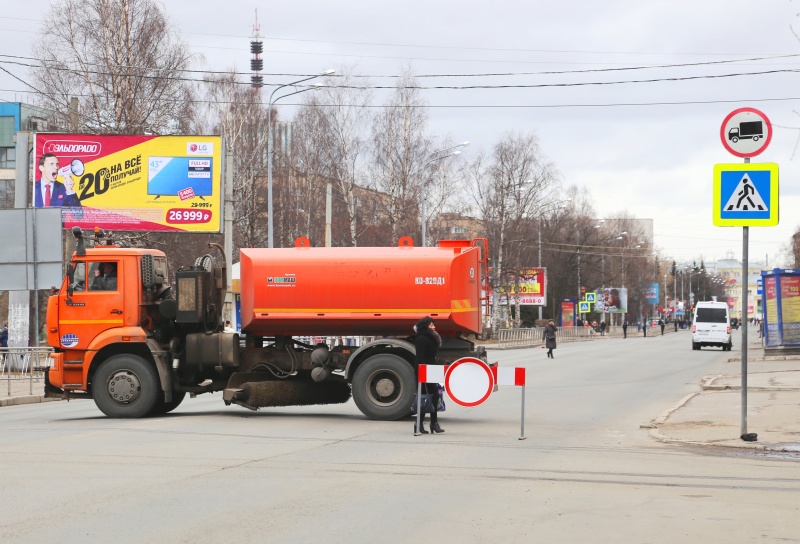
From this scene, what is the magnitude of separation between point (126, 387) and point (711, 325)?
4334 centimetres

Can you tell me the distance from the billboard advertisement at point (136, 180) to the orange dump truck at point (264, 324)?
17.9 meters

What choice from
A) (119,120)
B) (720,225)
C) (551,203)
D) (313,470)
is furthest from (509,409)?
(551,203)

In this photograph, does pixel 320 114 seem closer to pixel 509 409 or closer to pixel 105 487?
pixel 509 409

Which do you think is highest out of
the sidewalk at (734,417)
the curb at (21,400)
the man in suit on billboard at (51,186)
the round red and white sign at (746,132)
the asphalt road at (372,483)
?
the man in suit on billboard at (51,186)

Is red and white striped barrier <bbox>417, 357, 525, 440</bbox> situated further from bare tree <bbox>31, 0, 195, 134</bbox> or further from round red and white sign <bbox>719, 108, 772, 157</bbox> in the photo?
bare tree <bbox>31, 0, 195, 134</bbox>

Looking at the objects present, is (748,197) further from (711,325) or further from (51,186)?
(711,325)

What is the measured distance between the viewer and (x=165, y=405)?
18438 millimetres

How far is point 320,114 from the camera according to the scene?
58.4 metres

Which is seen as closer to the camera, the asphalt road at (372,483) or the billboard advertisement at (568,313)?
the asphalt road at (372,483)

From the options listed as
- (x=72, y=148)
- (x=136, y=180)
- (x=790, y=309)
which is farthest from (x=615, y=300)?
(x=72, y=148)

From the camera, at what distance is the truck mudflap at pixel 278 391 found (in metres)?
17.4

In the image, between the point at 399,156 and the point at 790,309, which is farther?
the point at 399,156

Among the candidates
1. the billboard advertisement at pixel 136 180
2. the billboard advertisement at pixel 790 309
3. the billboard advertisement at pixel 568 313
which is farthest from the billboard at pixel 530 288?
the billboard advertisement at pixel 136 180

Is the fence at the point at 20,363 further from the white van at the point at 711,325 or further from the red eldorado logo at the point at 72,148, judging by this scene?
the white van at the point at 711,325
